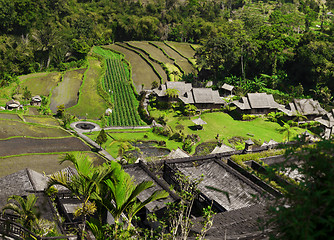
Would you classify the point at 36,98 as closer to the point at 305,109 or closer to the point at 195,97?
the point at 195,97

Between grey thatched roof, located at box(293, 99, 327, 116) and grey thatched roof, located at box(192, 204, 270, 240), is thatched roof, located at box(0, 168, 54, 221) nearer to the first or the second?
grey thatched roof, located at box(192, 204, 270, 240)

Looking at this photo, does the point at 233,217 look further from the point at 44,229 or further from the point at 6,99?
the point at 6,99

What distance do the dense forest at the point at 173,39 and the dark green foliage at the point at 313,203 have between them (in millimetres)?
51633

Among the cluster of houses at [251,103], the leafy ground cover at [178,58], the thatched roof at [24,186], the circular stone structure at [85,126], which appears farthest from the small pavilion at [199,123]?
the thatched roof at [24,186]

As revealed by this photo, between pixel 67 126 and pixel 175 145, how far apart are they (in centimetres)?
1330

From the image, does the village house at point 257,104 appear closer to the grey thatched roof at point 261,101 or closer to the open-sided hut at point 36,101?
the grey thatched roof at point 261,101

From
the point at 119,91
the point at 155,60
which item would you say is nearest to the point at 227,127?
the point at 119,91

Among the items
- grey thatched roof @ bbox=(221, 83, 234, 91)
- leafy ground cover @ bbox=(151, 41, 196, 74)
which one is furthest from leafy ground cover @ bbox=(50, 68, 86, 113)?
grey thatched roof @ bbox=(221, 83, 234, 91)

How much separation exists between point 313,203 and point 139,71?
6357 centimetres

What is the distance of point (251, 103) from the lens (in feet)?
166

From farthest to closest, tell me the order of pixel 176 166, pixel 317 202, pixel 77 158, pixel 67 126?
pixel 67 126, pixel 176 166, pixel 77 158, pixel 317 202

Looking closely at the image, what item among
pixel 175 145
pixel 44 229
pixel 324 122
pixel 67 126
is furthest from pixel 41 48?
pixel 44 229

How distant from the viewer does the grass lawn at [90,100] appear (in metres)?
51.3

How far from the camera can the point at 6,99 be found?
51.6 meters
